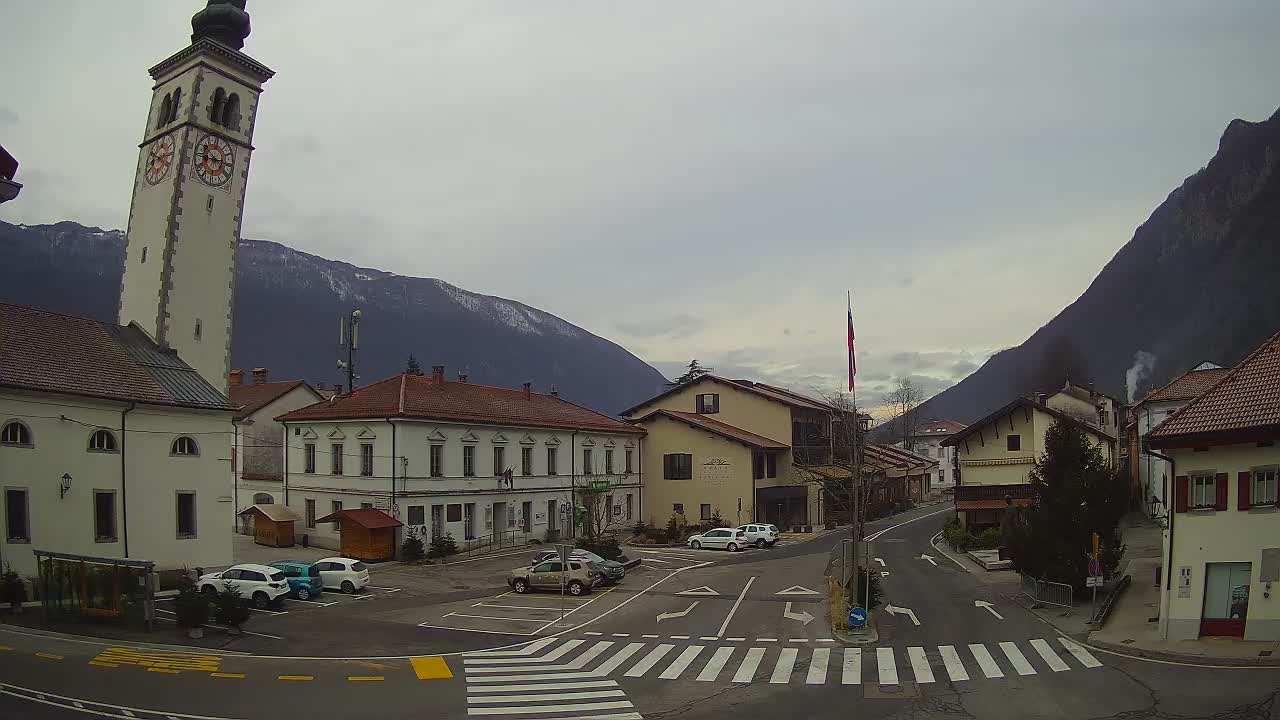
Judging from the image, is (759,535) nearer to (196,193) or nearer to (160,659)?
(196,193)

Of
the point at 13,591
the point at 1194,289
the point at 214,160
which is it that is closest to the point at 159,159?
the point at 214,160

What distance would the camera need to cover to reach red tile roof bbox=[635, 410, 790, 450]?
60531 millimetres

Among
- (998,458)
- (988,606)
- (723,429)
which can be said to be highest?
(723,429)

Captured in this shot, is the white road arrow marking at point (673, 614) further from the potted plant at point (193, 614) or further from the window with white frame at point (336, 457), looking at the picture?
the window with white frame at point (336, 457)

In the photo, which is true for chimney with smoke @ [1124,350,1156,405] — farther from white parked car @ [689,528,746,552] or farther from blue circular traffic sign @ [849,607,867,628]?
blue circular traffic sign @ [849,607,867,628]

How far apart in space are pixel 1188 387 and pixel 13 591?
2215 inches

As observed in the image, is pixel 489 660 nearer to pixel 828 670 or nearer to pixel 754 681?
pixel 754 681

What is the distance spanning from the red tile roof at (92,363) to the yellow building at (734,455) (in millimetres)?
33528

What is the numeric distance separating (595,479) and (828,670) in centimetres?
3911

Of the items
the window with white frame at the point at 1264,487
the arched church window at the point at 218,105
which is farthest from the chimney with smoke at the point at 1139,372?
the arched church window at the point at 218,105

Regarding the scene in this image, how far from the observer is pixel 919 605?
101 ft

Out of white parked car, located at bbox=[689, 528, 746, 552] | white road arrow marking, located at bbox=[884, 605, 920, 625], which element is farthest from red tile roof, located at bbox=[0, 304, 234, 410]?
white road arrow marking, located at bbox=[884, 605, 920, 625]

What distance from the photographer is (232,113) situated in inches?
1660

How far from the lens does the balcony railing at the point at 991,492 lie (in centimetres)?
5078
